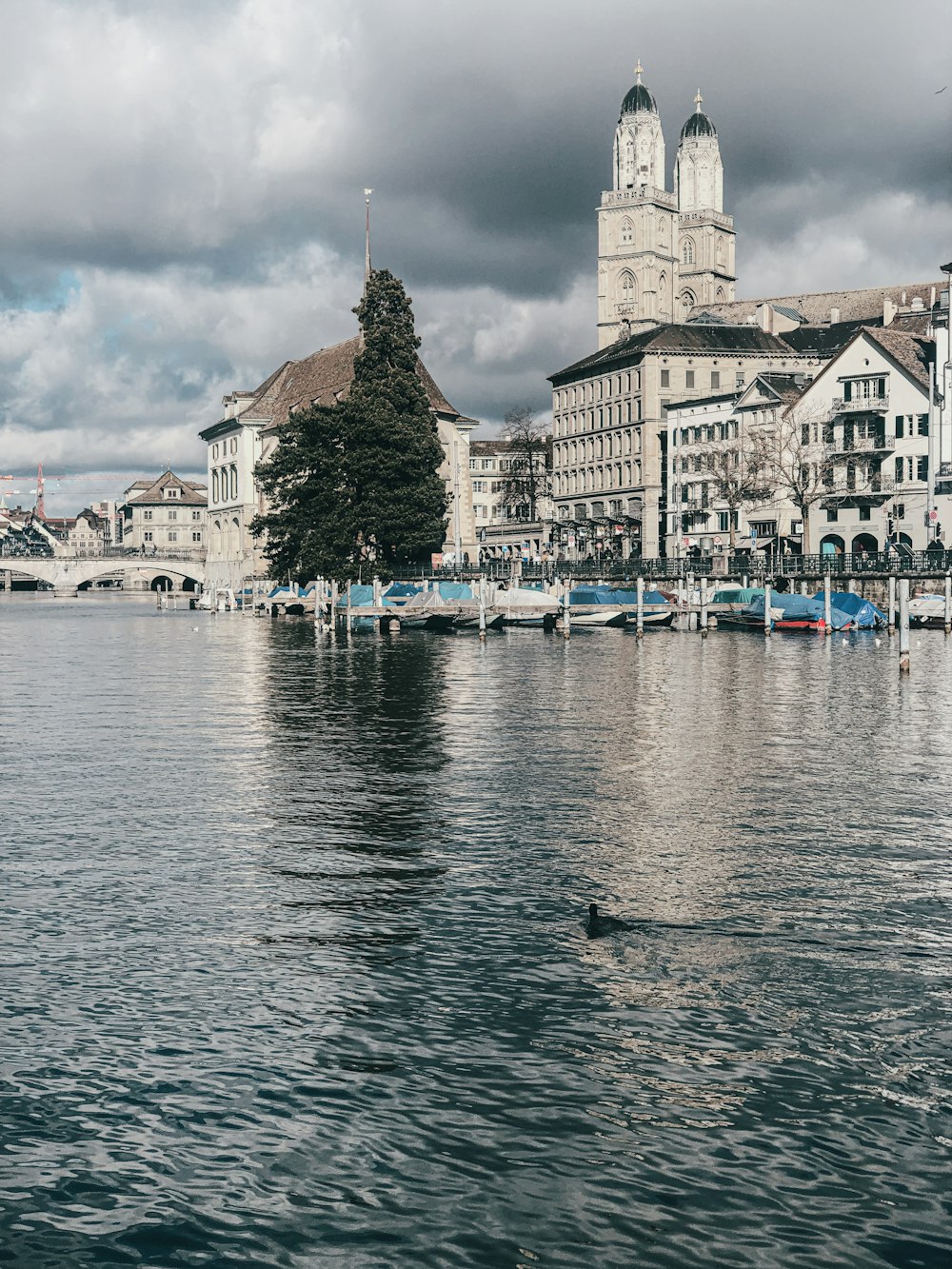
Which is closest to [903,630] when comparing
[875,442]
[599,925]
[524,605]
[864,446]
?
[599,925]

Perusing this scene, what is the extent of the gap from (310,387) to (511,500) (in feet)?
101

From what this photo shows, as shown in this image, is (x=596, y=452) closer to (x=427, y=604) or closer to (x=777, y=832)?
(x=427, y=604)

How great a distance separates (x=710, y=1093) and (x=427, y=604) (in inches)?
2706

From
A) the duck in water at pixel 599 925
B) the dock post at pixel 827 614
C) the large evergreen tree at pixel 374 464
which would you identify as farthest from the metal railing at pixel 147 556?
the duck in water at pixel 599 925

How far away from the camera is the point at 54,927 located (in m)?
11.1

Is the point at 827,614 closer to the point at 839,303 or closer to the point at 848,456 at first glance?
the point at 848,456

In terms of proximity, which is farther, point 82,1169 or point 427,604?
point 427,604

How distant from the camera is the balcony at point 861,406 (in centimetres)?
9781

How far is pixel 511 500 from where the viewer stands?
6905 inches

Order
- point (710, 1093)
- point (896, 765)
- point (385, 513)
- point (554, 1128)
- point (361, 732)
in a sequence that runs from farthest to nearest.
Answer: point (385, 513) → point (361, 732) → point (896, 765) → point (710, 1093) → point (554, 1128)

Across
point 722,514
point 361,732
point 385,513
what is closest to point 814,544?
point 722,514

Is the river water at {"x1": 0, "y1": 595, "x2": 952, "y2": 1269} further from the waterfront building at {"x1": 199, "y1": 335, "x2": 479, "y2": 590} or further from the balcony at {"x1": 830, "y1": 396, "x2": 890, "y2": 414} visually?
the waterfront building at {"x1": 199, "y1": 335, "x2": 479, "y2": 590}

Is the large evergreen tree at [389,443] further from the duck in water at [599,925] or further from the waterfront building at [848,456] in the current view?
the duck in water at [599,925]

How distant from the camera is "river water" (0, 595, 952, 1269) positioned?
620 cm
